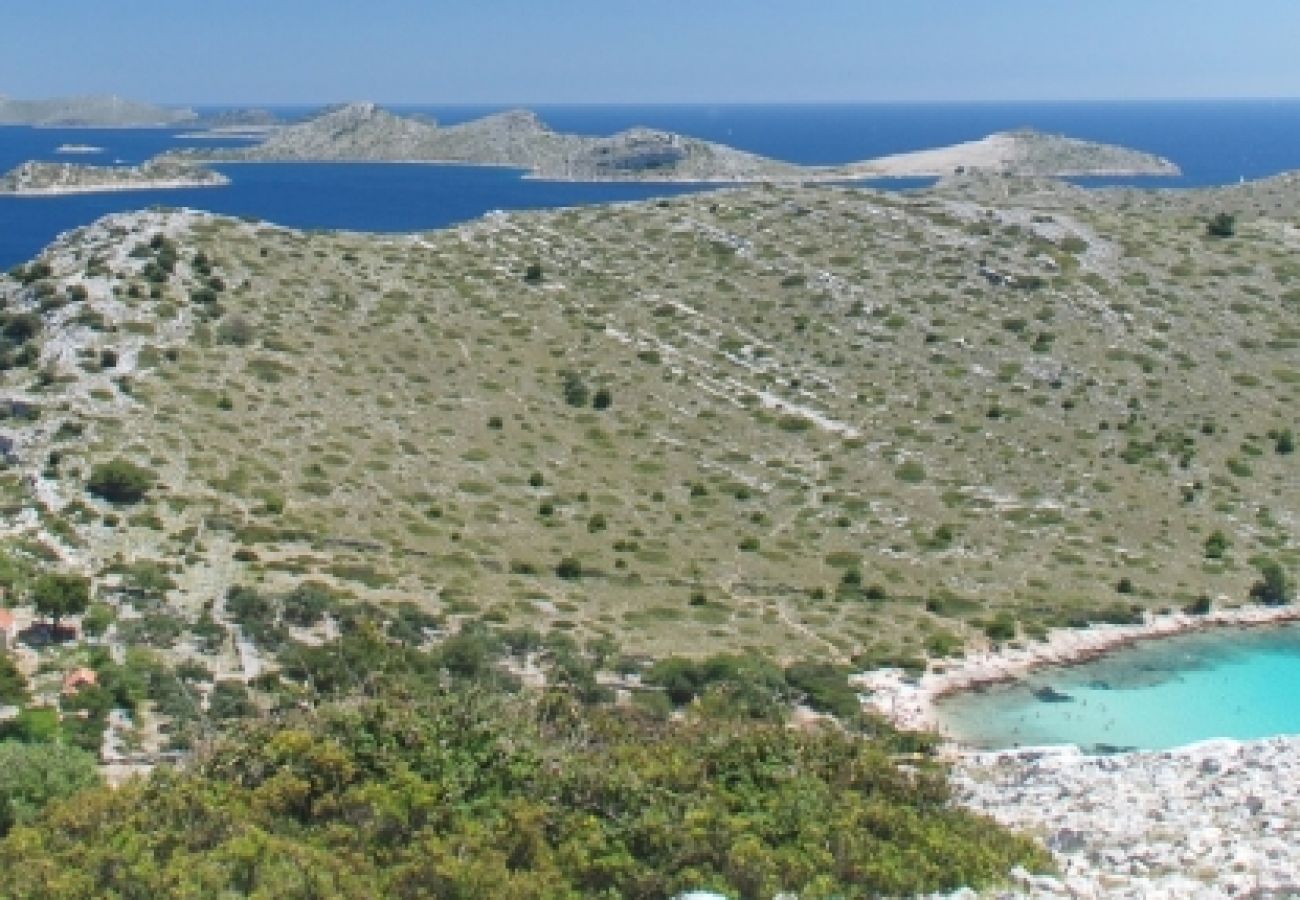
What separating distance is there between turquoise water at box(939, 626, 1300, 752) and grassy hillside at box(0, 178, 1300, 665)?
3.21 m

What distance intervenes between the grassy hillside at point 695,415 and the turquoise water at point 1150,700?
3.21 meters

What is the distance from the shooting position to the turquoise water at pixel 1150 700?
119 ft

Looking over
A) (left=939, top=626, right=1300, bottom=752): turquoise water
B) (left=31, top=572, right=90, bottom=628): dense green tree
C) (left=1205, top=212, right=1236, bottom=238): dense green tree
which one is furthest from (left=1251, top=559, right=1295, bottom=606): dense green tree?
(left=1205, top=212, right=1236, bottom=238): dense green tree

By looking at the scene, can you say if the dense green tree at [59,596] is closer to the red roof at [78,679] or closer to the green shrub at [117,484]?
the red roof at [78,679]

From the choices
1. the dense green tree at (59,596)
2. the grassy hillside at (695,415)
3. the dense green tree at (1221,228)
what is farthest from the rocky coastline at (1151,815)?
the dense green tree at (1221,228)

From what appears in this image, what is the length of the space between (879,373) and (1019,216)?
2559cm

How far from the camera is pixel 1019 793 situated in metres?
21.9

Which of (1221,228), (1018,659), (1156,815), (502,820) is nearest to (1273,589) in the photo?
(1018,659)

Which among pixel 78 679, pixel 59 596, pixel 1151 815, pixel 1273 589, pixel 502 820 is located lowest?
pixel 1273 589

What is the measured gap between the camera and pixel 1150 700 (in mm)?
39281

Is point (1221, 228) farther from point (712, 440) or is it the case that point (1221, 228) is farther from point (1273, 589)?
point (1273, 589)

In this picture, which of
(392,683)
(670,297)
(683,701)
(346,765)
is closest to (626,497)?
(683,701)

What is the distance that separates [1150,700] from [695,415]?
30206mm

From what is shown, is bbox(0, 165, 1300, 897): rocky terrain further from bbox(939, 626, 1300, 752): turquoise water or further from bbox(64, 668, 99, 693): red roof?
bbox(939, 626, 1300, 752): turquoise water
